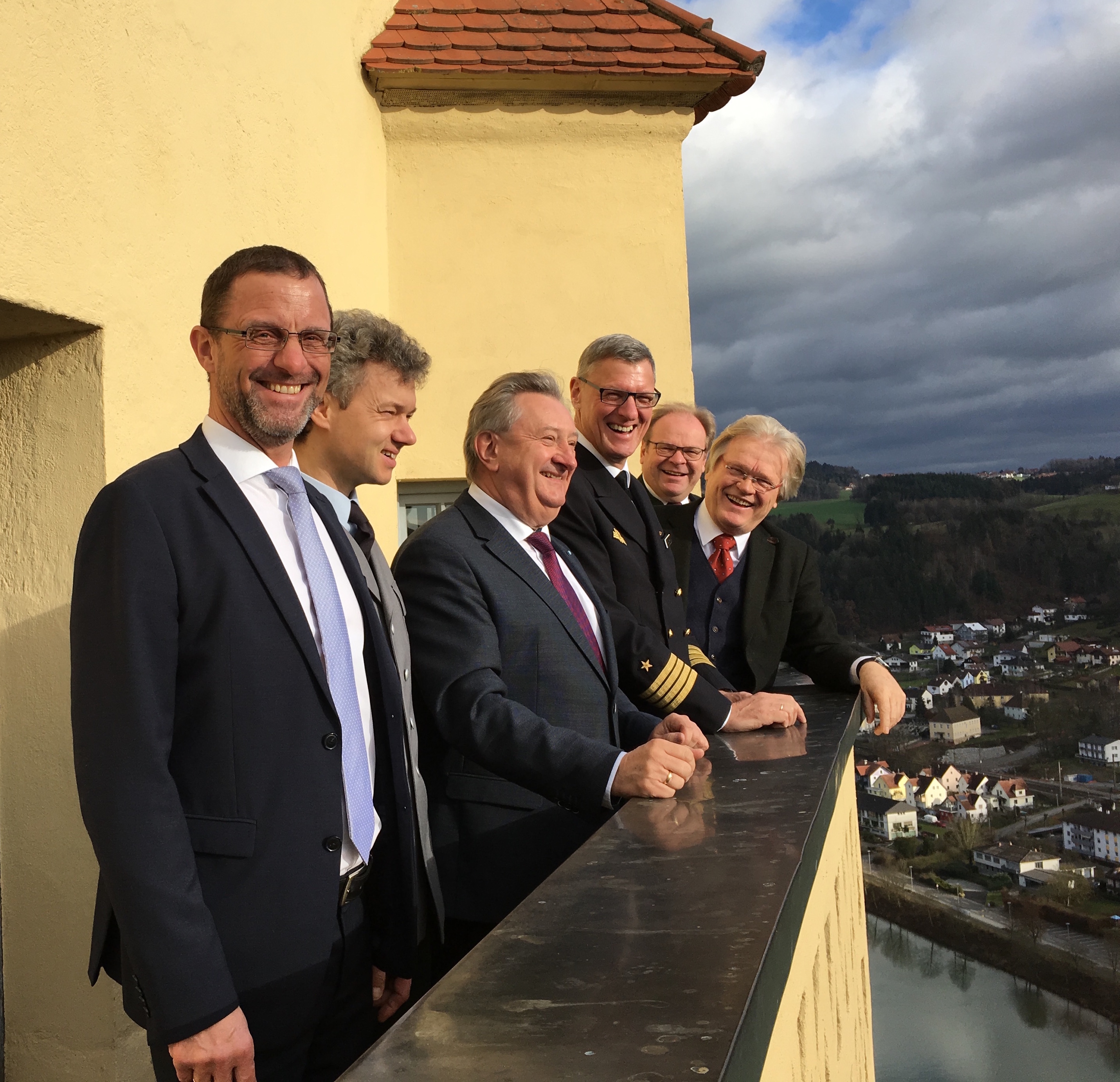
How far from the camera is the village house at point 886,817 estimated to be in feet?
16.5

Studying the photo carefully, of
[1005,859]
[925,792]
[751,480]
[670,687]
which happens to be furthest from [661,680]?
[1005,859]

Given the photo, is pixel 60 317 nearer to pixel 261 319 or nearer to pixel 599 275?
pixel 261 319

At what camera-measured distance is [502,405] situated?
8.40 ft

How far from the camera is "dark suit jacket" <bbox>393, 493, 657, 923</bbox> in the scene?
2207 mm

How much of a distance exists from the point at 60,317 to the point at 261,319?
1279 mm

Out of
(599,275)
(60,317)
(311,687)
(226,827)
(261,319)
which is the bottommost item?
(226,827)

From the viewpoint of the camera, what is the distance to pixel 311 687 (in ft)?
5.87

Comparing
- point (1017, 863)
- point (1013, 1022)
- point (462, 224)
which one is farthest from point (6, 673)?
point (1013, 1022)

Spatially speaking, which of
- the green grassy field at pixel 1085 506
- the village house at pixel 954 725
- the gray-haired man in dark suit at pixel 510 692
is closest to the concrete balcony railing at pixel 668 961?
the gray-haired man in dark suit at pixel 510 692

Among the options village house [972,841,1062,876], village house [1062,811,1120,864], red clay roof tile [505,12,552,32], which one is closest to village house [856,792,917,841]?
village house [972,841,1062,876]

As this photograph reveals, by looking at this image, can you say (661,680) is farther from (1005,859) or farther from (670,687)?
(1005,859)

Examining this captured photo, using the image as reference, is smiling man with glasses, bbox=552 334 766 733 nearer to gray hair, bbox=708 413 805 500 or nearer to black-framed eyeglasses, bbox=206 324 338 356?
gray hair, bbox=708 413 805 500

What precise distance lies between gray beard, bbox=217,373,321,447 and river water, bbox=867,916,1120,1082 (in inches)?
315

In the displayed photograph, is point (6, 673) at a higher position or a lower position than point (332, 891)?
higher
